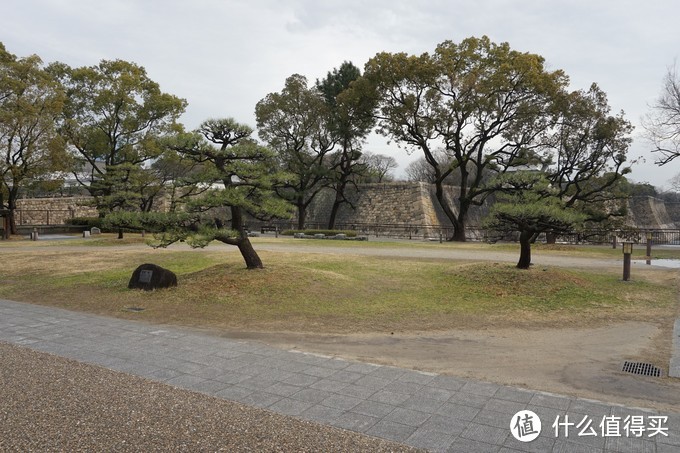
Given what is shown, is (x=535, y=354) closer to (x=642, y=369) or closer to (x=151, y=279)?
(x=642, y=369)

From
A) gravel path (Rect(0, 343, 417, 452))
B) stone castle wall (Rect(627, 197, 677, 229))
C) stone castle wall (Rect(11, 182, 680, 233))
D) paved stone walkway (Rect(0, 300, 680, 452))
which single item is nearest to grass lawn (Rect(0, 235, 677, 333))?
paved stone walkway (Rect(0, 300, 680, 452))

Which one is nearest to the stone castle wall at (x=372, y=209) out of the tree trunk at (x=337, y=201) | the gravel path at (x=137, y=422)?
the tree trunk at (x=337, y=201)

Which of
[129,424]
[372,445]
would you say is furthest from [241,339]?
[372,445]

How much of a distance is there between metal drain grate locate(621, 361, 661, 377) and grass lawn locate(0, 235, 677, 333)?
2.09 m

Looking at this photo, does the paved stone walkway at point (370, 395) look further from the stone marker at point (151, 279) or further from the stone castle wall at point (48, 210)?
the stone castle wall at point (48, 210)

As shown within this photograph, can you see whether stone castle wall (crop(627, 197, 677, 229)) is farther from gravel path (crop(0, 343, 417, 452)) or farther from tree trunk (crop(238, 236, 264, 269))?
gravel path (crop(0, 343, 417, 452))

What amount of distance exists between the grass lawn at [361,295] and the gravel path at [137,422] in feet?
9.60

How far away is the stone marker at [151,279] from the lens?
9523mm

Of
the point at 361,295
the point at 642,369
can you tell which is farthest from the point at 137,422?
the point at 361,295

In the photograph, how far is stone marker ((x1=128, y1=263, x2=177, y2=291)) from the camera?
952 centimetres

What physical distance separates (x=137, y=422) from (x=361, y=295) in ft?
20.3

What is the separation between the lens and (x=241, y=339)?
6.03 metres

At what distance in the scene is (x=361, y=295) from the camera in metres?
9.19

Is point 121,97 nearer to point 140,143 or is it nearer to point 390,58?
point 140,143
